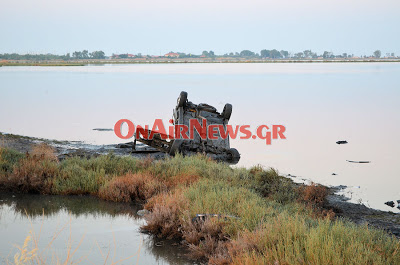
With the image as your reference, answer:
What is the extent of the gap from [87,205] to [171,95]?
136 ft

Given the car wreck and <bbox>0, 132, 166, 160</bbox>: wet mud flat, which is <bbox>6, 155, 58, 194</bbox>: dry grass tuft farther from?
the car wreck

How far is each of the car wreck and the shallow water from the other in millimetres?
5884

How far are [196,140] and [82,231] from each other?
8251 millimetres

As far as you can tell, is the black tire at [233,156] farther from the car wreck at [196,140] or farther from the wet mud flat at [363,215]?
the wet mud flat at [363,215]

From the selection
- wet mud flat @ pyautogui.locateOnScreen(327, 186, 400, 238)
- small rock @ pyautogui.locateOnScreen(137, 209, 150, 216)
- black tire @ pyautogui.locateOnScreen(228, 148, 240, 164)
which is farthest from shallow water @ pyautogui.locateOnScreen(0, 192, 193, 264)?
black tire @ pyautogui.locateOnScreen(228, 148, 240, 164)

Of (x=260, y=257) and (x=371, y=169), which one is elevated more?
(x=260, y=257)

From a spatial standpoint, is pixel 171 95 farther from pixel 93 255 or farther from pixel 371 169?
pixel 93 255

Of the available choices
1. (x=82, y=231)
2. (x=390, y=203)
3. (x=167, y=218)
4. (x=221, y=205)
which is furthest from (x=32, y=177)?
(x=390, y=203)

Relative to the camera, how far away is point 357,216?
11500 mm

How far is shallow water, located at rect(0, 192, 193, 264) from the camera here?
8354 mm

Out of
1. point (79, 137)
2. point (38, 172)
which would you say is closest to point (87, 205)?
point (38, 172)

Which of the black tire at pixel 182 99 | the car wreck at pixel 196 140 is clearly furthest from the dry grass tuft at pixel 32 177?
the black tire at pixel 182 99

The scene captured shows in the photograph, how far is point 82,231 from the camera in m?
9.64

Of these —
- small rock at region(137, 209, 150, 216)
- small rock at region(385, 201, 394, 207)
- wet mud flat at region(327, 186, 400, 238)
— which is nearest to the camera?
small rock at region(137, 209, 150, 216)
